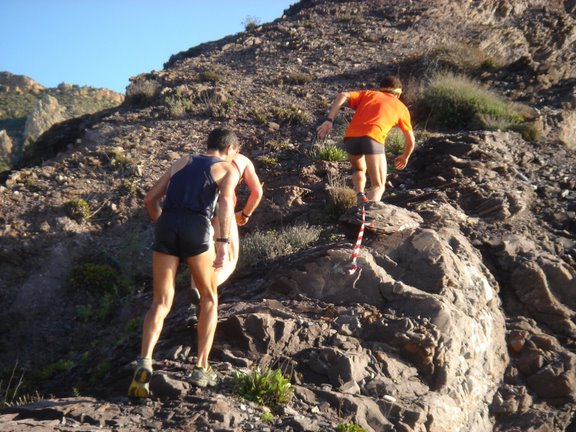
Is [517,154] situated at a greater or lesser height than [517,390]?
greater

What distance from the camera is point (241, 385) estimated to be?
18.2 ft

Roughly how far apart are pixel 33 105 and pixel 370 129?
135 ft

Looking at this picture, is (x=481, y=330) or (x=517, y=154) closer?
(x=481, y=330)

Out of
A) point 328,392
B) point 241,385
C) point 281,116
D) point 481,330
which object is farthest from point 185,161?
point 281,116

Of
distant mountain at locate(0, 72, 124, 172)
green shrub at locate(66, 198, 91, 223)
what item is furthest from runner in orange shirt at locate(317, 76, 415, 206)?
distant mountain at locate(0, 72, 124, 172)

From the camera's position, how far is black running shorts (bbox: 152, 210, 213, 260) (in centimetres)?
545

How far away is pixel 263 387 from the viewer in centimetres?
553

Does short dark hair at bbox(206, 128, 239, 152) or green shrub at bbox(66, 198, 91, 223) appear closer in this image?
short dark hair at bbox(206, 128, 239, 152)

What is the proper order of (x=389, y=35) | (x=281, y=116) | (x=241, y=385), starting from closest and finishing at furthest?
(x=241, y=385), (x=281, y=116), (x=389, y=35)

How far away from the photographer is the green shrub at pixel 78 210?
37.9ft

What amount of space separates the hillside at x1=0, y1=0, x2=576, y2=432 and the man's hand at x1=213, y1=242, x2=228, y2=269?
93 cm

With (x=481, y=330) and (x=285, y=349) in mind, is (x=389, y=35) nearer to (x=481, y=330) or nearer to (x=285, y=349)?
(x=481, y=330)

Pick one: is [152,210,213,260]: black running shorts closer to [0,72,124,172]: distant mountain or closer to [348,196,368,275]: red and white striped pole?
[348,196,368,275]: red and white striped pole

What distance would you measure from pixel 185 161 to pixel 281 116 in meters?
9.03
